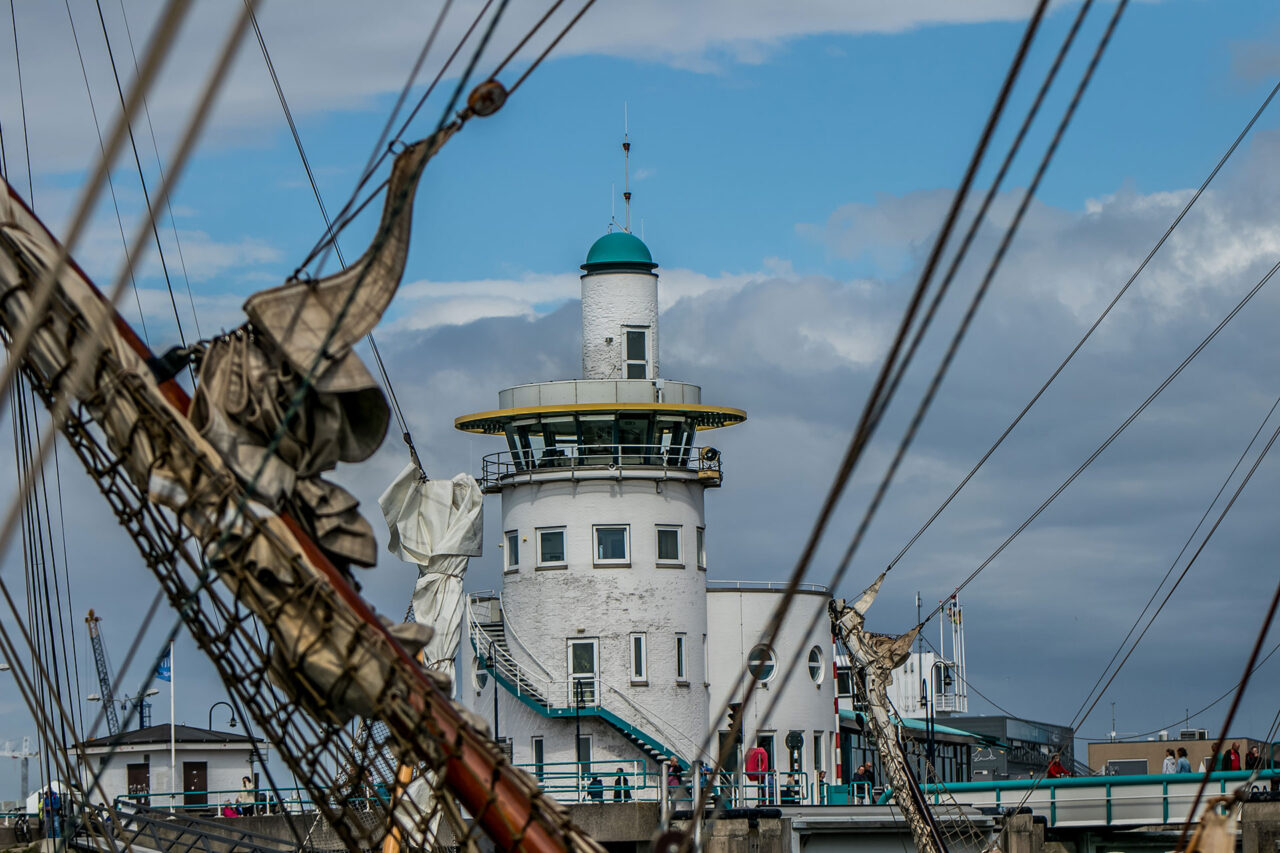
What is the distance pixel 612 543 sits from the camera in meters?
45.7

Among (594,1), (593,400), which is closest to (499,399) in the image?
(593,400)

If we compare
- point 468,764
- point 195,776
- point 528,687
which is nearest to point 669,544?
point 528,687

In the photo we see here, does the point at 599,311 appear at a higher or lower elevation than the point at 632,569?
higher

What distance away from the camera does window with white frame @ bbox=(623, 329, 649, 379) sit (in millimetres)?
46812

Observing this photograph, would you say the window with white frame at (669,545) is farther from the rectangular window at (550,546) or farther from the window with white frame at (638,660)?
the rectangular window at (550,546)

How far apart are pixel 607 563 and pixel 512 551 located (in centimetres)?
292

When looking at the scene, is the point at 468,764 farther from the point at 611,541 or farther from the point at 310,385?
the point at 611,541

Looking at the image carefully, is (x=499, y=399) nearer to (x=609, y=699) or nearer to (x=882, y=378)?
(x=609, y=699)

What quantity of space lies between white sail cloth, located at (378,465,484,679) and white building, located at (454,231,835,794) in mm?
16442

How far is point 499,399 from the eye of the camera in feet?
155

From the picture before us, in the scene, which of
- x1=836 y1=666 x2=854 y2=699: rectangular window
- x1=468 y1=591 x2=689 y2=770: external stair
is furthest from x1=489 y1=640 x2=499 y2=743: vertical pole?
x1=836 y1=666 x2=854 y2=699: rectangular window

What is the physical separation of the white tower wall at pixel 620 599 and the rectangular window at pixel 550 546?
0.15m

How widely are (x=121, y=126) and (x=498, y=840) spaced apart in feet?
19.1

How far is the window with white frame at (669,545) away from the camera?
151 feet
